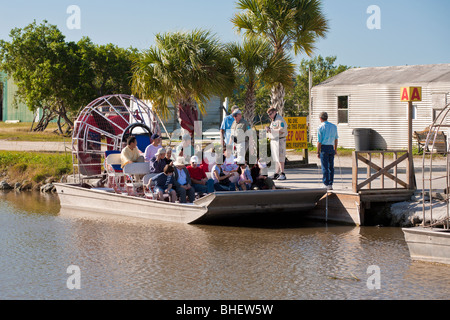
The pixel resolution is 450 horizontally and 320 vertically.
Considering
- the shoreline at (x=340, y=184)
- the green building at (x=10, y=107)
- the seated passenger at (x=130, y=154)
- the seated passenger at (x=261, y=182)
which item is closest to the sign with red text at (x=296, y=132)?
the shoreline at (x=340, y=184)

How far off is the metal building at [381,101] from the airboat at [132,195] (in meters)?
14.1

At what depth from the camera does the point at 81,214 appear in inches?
714

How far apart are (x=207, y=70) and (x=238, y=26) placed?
353 centimetres

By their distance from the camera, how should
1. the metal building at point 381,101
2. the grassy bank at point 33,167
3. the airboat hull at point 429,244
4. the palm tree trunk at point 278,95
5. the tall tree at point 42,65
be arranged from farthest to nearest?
1. the tall tree at point 42,65
2. the metal building at point 381,101
3. the grassy bank at point 33,167
4. the palm tree trunk at point 278,95
5. the airboat hull at point 429,244

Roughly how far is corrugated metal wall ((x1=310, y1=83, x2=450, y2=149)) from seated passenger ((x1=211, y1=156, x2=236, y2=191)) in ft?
54.2

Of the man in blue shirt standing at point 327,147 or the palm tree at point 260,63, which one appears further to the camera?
the palm tree at point 260,63

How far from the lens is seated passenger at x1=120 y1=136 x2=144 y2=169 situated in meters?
16.8

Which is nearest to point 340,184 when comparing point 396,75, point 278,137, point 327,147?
point 327,147

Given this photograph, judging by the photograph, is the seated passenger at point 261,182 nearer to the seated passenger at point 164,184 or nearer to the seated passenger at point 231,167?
the seated passenger at point 231,167

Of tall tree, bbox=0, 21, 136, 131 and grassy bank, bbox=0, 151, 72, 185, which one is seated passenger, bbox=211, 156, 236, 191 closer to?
grassy bank, bbox=0, 151, 72, 185

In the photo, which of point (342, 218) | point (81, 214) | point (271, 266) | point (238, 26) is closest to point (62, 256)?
point (271, 266)

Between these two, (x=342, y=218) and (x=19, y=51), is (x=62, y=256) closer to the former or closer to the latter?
(x=342, y=218)

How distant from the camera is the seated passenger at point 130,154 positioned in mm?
16750
